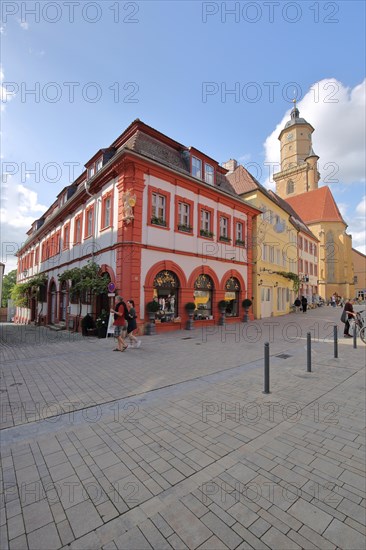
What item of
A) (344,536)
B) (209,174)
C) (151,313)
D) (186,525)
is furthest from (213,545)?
(209,174)

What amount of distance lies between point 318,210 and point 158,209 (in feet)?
152

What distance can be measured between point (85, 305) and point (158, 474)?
1476cm

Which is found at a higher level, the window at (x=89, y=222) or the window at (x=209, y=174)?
the window at (x=209, y=174)

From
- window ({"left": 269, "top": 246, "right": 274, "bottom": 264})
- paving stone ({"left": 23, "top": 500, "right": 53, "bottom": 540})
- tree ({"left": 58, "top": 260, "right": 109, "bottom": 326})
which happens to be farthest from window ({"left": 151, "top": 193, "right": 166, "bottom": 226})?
window ({"left": 269, "top": 246, "right": 274, "bottom": 264})

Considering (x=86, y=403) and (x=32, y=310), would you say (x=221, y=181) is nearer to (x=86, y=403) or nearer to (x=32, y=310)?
(x=86, y=403)

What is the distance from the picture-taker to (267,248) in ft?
80.9

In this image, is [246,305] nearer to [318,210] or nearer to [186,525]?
[186,525]

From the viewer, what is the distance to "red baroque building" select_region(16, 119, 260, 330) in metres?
13.4

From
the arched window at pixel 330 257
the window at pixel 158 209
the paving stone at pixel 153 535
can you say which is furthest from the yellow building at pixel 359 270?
the paving stone at pixel 153 535

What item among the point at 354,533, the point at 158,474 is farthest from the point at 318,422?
the point at 158,474

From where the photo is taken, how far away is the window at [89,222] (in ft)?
55.8

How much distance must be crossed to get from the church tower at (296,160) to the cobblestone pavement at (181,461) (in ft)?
200

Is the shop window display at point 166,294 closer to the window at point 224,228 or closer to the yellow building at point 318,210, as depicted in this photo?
the window at point 224,228

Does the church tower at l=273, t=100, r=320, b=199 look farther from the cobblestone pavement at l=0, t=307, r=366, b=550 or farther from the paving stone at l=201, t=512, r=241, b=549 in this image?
the paving stone at l=201, t=512, r=241, b=549
